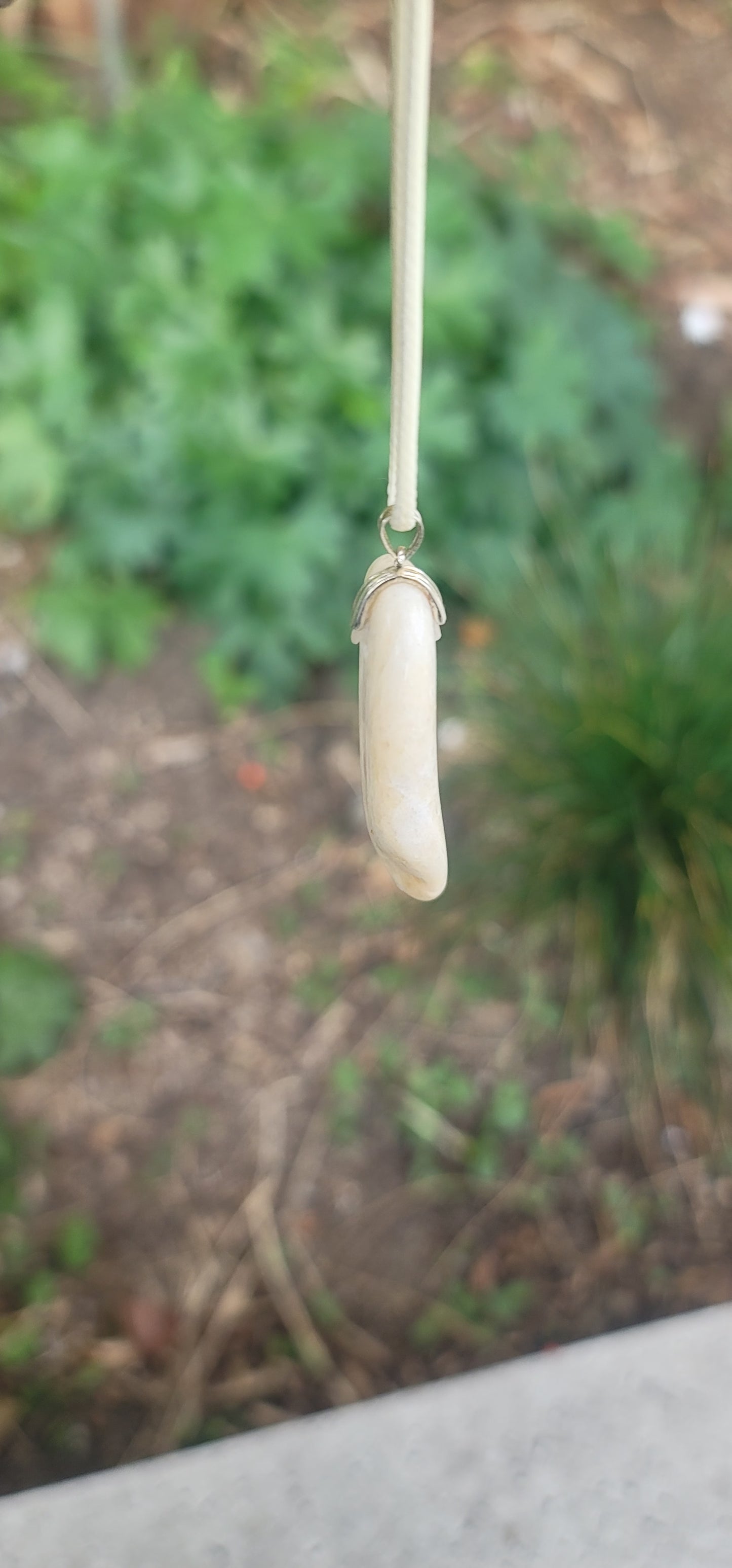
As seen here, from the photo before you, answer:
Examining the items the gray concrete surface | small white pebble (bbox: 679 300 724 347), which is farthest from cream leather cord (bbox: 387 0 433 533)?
small white pebble (bbox: 679 300 724 347)

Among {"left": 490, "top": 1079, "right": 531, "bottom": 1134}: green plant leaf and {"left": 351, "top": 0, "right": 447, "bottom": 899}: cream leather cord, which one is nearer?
{"left": 351, "top": 0, "right": 447, "bottom": 899}: cream leather cord

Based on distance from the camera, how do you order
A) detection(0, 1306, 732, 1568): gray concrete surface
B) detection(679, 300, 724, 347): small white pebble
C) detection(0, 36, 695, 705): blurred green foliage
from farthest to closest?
detection(679, 300, 724, 347): small white pebble → detection(0, 36, 695, 705): blurred green foliage → detection(0, 1306, 732, 1568): gray concrete surface

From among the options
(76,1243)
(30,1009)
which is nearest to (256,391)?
(30,1009)

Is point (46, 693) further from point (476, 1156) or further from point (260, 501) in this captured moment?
point (476, 1156)

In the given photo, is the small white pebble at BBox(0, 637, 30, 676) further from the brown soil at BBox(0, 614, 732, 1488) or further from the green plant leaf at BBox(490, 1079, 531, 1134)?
the green plant leaf at BBox(490, 1079, 531, 1134)

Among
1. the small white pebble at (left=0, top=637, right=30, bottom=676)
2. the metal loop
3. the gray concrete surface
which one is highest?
the small white pebble at (left=0, top=637, right=30, bottom=676)

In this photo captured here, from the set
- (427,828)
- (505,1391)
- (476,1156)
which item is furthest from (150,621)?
(427,828)

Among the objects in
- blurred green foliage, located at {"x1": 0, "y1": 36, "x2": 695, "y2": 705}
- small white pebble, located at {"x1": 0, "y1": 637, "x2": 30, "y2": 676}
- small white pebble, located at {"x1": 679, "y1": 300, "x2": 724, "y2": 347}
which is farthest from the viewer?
small white pebble, located at {"x1": 679, "y1": 300, "x2": 724, "y2": 347}
